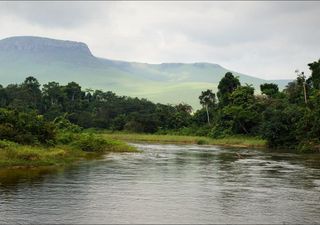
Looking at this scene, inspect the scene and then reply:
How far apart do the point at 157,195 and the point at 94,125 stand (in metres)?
71.7

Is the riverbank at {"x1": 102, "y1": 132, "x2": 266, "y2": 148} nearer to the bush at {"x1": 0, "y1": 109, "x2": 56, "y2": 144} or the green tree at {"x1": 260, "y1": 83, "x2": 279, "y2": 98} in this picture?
the green tree at {"x1": 260, "y1": 83, "x2": 279, "y2": 98}

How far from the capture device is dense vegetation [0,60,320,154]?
35062 mm

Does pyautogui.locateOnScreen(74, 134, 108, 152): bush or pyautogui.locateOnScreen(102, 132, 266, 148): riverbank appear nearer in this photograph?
pyautogui.locateOnScreen(74, 134, 108, 152): bush

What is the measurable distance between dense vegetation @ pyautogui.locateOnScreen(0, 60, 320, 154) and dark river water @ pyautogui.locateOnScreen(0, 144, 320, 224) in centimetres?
797

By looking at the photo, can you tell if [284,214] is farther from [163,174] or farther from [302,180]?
[163,174]

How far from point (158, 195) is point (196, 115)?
67.6 m

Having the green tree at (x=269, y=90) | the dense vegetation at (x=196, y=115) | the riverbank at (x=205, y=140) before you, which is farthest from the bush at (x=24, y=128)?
the green tree at (x=269, y=90)

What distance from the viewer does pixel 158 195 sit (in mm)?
19453

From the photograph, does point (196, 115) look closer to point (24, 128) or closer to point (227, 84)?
point (227, 84)

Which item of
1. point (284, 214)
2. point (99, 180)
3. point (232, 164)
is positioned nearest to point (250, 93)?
point (232, 164)

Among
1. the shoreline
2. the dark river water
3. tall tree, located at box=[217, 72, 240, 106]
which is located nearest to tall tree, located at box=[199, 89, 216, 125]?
tall tree, located at box=[217, 72, 240, 106]

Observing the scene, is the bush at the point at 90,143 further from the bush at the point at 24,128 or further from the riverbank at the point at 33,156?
the bush at the point at 24,128

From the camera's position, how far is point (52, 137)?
35.0 m

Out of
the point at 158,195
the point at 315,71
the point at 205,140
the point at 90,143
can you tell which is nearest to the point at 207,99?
the point at 205,140
